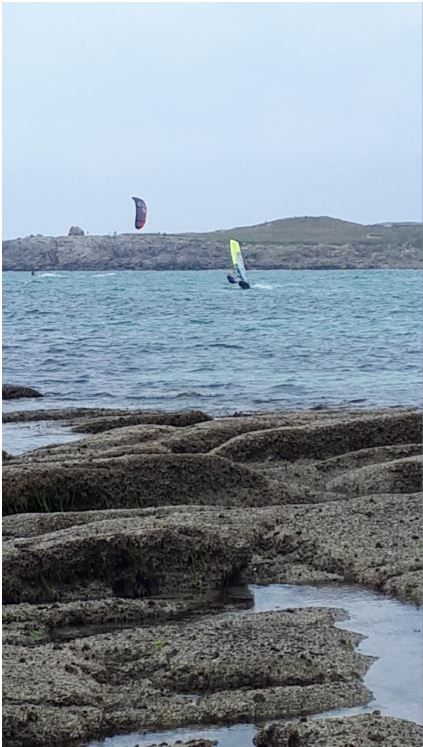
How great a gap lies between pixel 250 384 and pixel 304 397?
12.9ft

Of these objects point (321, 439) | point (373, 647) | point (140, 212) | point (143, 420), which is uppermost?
point (140, 212)

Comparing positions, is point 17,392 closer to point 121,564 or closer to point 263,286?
point 121,564

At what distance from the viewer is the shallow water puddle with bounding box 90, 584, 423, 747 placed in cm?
666

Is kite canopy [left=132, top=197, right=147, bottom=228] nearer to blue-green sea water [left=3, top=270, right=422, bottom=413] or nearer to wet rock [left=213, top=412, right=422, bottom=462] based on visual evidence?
blue-green sea water [left=3, top=270, right=422, bottom=413]

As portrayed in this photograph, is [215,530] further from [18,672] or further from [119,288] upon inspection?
[119,288]

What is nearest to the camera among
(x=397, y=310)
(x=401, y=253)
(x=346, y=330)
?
(x=346, y=330)

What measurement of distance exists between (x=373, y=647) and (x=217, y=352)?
39.1 meters

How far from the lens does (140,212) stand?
83.9 metres

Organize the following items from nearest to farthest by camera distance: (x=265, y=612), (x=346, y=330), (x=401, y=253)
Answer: (x=265, y=612)
(x=346, y=330)
(x=401, y=253)

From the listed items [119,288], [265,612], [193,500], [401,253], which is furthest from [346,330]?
[401,253]

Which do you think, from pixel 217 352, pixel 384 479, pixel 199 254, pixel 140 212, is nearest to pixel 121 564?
pixel 384 479

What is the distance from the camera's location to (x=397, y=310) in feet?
267

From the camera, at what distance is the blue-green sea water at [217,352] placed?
32062 millimetres

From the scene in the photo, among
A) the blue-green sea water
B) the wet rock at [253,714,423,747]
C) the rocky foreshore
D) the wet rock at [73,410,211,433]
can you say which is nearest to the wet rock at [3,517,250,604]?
the rocky foreshore
